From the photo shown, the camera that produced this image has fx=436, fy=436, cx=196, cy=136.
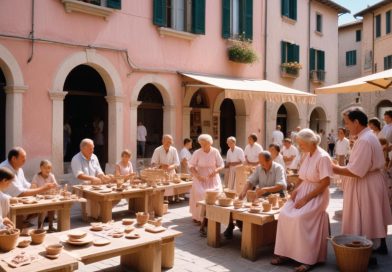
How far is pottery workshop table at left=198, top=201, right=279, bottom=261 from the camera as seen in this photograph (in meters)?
5.52

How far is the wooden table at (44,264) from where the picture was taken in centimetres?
362

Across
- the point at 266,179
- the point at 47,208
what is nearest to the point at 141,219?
the point at 47,208

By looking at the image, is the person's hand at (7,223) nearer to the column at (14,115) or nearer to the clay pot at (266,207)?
the clay pot at (266,207)

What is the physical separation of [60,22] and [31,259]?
25.6 ft

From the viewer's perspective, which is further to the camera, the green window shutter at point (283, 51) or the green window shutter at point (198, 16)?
the green window shutter at point (283, 51)

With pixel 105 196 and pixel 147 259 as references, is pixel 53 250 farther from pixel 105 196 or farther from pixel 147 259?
pixel 105 196

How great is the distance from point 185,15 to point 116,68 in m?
3.34

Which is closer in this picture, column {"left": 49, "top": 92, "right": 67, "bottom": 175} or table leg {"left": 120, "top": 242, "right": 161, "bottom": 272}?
table leg {"left": 120, "top": 242, "right": 161, "bottom": 272}

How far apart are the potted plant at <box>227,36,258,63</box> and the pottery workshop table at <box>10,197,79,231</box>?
1000 centimetres

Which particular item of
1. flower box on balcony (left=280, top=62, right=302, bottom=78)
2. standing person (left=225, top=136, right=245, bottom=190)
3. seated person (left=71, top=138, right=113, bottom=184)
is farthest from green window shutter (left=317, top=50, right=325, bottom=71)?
seated person (left=71, top=138, right=113, bottom=184)

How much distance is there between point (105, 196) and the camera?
6.98 meters

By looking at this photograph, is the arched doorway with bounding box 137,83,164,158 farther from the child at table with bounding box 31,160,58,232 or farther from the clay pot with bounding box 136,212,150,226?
the clay pot with bounding box 136,212,150,226

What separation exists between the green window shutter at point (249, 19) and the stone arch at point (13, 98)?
8.66 meters

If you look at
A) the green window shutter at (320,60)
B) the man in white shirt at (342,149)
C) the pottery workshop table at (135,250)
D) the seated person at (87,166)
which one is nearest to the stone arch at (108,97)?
the seated person at (87,166)
